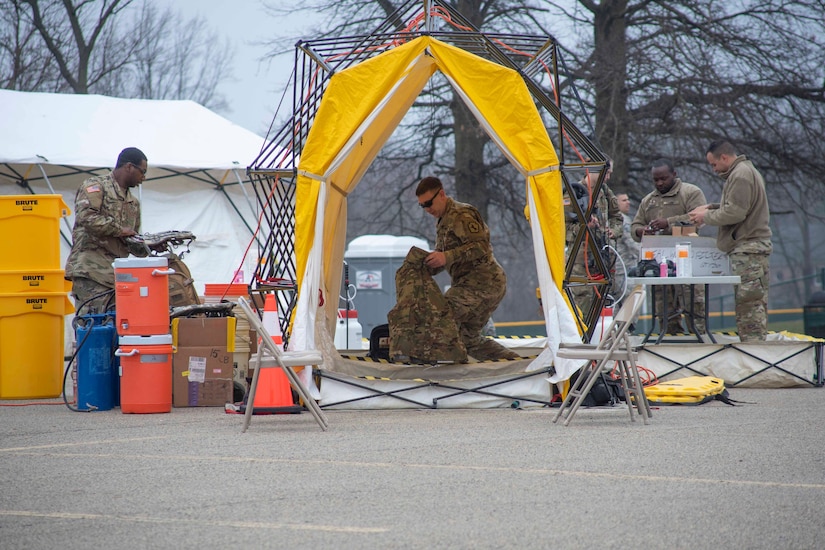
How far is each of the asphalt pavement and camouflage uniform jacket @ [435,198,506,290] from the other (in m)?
1.68

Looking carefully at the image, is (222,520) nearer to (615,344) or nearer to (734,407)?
(615,344)

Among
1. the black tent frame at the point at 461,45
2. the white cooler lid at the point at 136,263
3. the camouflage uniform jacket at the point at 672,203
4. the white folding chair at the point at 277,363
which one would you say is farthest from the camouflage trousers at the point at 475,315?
the camouflage uniform jacket at the point at 672,203

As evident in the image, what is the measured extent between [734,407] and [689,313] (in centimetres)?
222

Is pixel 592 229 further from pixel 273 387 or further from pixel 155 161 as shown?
pixel 155 161

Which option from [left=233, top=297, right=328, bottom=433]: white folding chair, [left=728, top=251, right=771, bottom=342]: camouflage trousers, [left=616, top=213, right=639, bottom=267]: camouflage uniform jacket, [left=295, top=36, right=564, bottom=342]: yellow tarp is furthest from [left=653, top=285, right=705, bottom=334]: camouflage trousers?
[left=233, top=297, right=328, bottom=433]: white folding chair

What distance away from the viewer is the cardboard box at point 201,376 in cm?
738

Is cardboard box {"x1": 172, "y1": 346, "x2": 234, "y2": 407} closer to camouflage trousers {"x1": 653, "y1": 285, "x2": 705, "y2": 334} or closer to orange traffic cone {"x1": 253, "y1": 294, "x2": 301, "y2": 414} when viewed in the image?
orange traffic cone {"x1": 253, "y1": 294, "x2": 301, "y2": 414}

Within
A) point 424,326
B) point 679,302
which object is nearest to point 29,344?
point 424,326

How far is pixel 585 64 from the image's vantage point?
51.9 feet

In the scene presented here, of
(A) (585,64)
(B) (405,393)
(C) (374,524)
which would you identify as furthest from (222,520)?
(A) (585,64)

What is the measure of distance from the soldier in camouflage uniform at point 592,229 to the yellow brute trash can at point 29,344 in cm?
448

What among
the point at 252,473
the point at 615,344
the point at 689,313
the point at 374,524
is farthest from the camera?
the point at 689,313

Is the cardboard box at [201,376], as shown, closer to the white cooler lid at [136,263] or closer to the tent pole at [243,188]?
the white cooler lid at [136,263]

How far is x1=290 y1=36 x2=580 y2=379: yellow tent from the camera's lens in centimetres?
674
